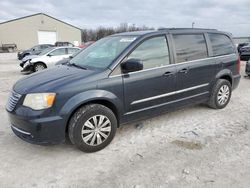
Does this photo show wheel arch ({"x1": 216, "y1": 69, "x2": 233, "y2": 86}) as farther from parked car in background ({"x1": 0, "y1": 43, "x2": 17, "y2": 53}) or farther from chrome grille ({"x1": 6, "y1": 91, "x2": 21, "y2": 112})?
parked car in background ({"x1": 0, "y1": 43, "x2": 17, "y2": 53})

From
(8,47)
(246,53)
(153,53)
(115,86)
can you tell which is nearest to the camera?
(115,86)

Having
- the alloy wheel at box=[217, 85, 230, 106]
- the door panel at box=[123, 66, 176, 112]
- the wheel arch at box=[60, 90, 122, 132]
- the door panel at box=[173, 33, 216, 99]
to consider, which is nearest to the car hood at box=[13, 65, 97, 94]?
the wheel arch at box=[60, 90, 122, 132]

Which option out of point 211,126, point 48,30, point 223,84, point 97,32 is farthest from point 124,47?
point 97,32

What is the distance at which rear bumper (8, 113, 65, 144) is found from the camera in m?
3.11

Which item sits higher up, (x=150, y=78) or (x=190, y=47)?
(x=190, y=47)

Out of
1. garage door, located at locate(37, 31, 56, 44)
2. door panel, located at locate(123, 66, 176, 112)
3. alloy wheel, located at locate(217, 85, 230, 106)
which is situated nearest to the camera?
door panel, located at locate(123, 66, 176, 112)

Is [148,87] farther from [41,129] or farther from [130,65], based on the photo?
[41,129]

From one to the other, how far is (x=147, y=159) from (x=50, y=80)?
1.76 metres

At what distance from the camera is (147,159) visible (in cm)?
330

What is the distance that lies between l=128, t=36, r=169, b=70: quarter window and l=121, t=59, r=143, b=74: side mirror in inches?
6.9

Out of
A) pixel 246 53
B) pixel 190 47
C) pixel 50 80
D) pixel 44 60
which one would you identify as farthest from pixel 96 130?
pixel 246 53

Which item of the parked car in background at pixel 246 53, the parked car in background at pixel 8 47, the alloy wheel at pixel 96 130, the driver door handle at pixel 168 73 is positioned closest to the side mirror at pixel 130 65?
the driver door handle at pixel 168 73

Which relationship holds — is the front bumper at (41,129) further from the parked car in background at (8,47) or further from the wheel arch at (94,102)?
the parked car in background at (8,47)

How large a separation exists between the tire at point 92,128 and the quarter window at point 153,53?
3.27 feet
